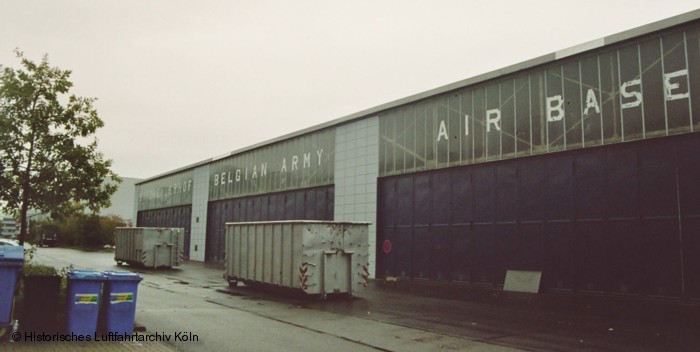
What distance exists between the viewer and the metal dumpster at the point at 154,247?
3122cm

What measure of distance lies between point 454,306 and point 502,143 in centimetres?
701

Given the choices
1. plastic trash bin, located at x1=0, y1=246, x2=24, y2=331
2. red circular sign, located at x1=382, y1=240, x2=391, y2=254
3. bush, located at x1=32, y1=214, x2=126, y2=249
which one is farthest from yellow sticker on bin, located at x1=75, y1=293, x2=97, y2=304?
bush, located at x1=32, y1=214, x2=126, y2=249

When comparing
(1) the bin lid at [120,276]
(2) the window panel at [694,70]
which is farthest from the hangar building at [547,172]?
(1) the bin lid at [120,276]

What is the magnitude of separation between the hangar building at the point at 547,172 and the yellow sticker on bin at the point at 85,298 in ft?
47.2

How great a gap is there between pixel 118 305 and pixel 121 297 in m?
0.15

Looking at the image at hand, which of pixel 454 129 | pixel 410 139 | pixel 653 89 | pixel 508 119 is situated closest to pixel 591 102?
pixel 653 89

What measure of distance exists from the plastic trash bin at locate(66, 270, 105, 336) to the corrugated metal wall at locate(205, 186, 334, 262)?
64.5 feet

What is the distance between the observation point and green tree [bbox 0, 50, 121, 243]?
14.4 m

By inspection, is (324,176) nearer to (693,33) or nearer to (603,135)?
(603,135)

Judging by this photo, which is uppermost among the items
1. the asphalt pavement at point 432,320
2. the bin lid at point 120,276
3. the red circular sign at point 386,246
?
the red circular sign at point 386,246

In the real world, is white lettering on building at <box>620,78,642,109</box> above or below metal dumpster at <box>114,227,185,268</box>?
above

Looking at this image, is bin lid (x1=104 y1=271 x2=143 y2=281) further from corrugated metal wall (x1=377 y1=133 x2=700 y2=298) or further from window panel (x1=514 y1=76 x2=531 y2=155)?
window panel (x1=514 y1=76 x2=531 y2=155)

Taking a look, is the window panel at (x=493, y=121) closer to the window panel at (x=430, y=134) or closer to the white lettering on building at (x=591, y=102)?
the window panel at (x=430, y=134)

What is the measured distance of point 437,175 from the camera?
74.4 ft
